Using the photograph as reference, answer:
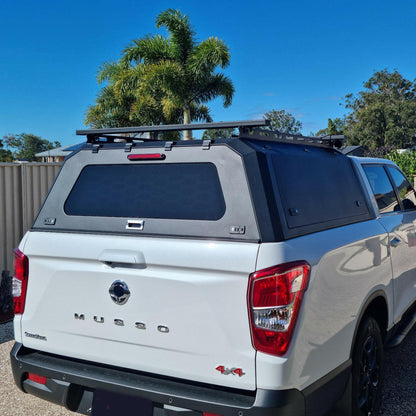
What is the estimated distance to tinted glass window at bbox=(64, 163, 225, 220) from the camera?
2.58 metres

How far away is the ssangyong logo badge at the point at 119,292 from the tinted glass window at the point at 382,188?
2255 millimetres

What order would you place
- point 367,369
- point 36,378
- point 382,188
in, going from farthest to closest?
1. point 382,188
2. point 367,369
3. point 36,378

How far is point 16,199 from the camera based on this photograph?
7047mm

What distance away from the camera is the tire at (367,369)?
2.91 meters

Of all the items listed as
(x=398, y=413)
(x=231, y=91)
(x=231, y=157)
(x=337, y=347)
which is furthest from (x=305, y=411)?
(x=231, y=91)

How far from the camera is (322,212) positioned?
9.73ft

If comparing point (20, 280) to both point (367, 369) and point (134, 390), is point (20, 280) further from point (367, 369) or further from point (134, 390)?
point (367, 369)

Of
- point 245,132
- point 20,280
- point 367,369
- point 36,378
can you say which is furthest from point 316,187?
point 36,378

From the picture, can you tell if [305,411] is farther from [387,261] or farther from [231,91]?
[231,91]

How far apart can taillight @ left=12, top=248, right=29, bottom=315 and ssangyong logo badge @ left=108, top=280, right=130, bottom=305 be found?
0.64 meters

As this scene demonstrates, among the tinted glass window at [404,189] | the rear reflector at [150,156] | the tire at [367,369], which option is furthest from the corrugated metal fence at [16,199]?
the tire at [367,369]

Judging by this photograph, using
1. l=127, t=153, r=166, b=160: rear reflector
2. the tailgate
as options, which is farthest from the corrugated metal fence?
l=127, t=153, r=166, b=160: rear reflector

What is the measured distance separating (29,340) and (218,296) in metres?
1.29

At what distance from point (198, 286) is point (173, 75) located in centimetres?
2218
